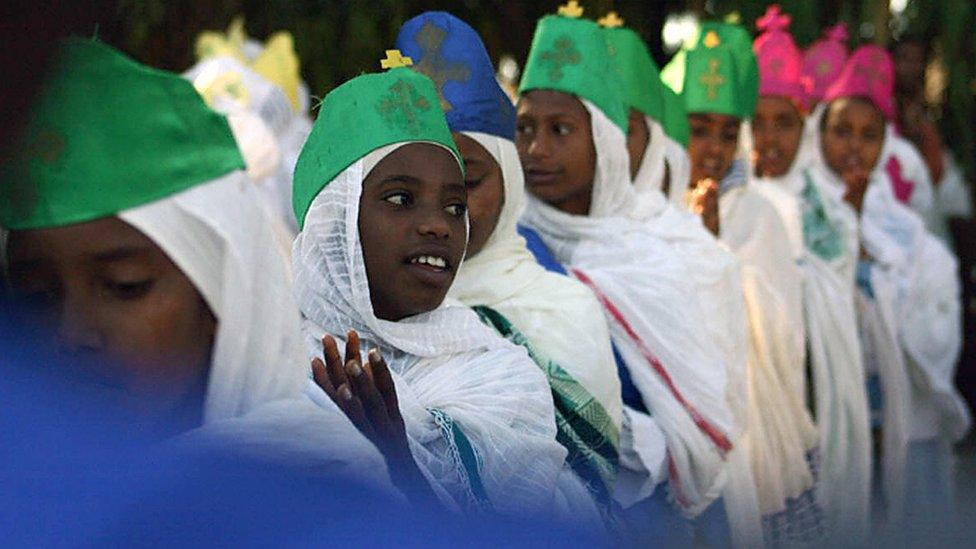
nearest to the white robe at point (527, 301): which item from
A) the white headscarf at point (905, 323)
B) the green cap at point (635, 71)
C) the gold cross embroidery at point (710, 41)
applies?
the green cap at point (635, 71)

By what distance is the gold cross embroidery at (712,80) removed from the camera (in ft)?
22.6

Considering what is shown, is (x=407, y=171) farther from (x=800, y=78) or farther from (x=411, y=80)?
(x=800, y=78)

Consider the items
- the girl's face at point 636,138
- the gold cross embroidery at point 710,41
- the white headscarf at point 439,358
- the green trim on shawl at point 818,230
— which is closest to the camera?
the white headscarf at point 439,358

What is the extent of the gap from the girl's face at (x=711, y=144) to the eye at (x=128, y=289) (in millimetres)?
5106

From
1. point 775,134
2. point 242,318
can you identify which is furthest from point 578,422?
point 775,134

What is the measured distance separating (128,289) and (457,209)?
132cm

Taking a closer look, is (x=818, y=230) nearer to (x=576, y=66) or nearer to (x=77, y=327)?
(x=576, y=66)

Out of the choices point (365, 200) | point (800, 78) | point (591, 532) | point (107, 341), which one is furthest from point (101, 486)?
point (800, 78)

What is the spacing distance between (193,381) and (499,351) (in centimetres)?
127

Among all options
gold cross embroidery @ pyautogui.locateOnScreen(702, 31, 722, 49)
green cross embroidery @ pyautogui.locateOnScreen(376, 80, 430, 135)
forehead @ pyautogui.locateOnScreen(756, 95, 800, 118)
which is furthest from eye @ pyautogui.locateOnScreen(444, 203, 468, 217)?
forehead @ pyautogui.locateOnScreen(756, 95, 800, 118)

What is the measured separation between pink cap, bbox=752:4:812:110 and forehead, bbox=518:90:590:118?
302cm

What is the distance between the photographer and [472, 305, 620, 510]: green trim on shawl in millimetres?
3670

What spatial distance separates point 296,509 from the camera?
142cm

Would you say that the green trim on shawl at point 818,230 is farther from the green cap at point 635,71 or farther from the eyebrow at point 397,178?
the eyebrow at point 397,178
